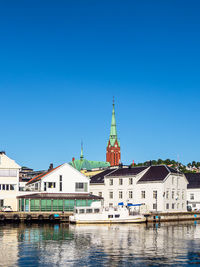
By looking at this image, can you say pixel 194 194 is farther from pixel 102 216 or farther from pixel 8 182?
pixel 8 182

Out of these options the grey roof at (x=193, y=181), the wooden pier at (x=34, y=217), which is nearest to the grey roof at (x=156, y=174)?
the grey roof at (x=193, y=181)

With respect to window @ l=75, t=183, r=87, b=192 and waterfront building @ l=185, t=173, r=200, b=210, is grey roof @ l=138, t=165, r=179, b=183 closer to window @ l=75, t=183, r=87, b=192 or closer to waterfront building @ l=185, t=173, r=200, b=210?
window @ l=75, t=183, r=87, b=192

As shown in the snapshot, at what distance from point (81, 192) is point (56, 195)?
695 centimetres

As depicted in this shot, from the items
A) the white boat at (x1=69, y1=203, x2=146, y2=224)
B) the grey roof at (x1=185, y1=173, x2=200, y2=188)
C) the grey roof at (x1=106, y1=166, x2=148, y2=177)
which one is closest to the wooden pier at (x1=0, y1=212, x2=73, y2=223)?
the white boat at (x1=69, y1=203, x2=146, y2=224)

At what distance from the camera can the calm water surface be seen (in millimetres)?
40625

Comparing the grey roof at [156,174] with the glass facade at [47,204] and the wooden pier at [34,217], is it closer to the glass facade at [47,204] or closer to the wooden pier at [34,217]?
the glass facade at [47,204]

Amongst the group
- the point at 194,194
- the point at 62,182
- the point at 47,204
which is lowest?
the point at 47,204

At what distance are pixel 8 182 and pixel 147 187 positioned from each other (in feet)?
114

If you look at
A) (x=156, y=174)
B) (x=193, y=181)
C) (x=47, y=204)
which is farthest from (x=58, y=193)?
(x=193, y=181)

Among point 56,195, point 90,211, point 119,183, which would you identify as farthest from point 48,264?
point 119,183

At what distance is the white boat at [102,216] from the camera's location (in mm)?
84125

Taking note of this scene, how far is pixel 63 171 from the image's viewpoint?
335ft

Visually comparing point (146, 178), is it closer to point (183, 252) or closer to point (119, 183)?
point (119, 183)

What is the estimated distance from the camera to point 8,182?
98.9 metres
